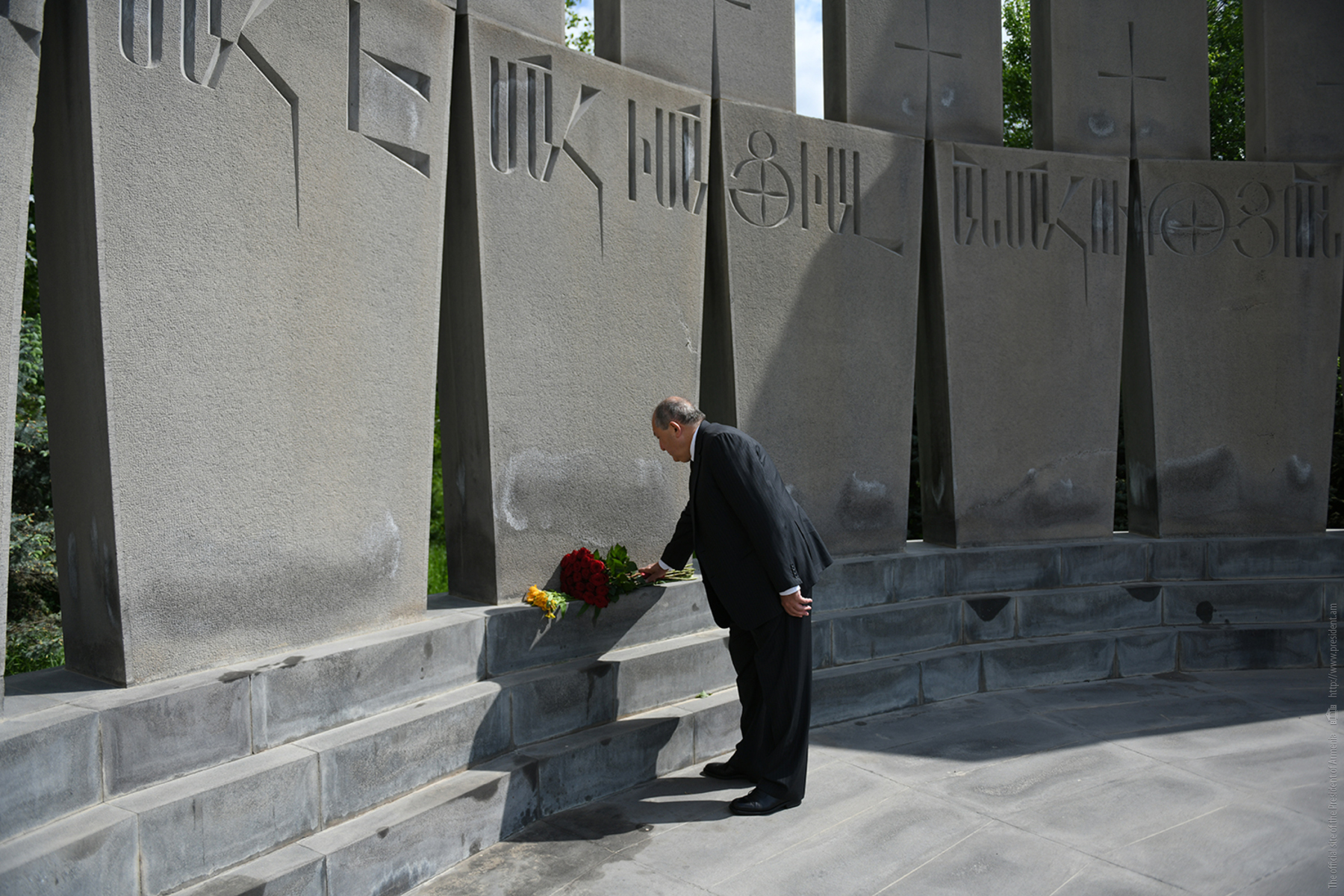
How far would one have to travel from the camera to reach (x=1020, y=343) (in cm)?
683

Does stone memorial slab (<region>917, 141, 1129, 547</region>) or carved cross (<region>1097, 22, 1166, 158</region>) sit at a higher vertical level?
carved cross (<region>1097, 22, 1166, 158</region>)

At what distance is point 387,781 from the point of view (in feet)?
12.4

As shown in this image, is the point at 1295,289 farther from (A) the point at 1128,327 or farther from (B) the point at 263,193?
(B) the point at 263,193

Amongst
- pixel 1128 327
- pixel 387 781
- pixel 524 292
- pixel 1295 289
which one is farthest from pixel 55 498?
pixel 1295 289

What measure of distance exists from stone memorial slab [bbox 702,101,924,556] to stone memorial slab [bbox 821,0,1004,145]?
235mm

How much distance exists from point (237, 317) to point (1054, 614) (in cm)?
514

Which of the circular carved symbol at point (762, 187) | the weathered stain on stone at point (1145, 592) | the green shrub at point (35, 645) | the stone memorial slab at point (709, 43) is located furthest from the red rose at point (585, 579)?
the green shrub at point (35, 645)

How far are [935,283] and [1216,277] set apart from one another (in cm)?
220

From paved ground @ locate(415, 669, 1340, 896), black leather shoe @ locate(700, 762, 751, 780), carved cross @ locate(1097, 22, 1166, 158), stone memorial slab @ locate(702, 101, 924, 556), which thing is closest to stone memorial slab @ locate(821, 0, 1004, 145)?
stone memorial slab @ locate(702, 101, 924, 556)

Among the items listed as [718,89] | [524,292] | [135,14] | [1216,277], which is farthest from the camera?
[1216,277]

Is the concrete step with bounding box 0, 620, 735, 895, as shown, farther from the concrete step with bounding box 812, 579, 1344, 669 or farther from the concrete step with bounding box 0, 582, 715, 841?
the concrete step with bounding box 812, 579, 1344, 669

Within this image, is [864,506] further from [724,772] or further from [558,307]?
[558,307]

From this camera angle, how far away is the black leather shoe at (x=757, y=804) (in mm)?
4191

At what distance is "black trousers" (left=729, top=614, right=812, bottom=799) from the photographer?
4.25m
